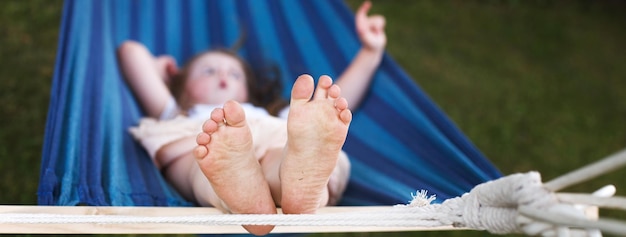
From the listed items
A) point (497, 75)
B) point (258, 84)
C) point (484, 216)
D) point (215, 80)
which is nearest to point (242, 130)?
point (484, 216)

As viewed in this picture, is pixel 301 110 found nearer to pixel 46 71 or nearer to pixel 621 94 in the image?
Answer: pixel 46 71

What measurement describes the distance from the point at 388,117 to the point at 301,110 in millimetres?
808

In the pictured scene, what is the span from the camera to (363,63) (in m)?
2.08

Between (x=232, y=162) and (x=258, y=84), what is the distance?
975 millimetres

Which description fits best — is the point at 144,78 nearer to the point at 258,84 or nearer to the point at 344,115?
the point at 258,84

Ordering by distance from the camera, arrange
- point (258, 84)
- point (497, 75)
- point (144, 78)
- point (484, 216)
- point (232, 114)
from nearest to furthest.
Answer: point (484, 216)
point (232, 114)
point (144, 78)
point (258, 84)
point (497, 75)

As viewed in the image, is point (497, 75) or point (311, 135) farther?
point (497, 75)

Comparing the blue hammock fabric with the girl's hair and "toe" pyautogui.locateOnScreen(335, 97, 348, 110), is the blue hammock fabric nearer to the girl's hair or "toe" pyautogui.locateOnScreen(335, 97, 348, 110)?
the girl's hair

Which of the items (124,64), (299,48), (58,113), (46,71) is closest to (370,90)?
(299,48)

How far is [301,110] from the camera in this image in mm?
1121

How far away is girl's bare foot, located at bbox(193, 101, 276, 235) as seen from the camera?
3.59 ft

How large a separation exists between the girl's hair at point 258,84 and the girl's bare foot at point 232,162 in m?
0.82

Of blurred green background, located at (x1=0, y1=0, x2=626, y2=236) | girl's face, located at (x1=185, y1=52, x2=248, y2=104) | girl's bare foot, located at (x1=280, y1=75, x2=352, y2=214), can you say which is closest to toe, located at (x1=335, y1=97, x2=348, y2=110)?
girl's bare foot, located at (x1=280, y1=75, x2=352, y2=214)

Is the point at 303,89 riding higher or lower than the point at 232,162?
higher
